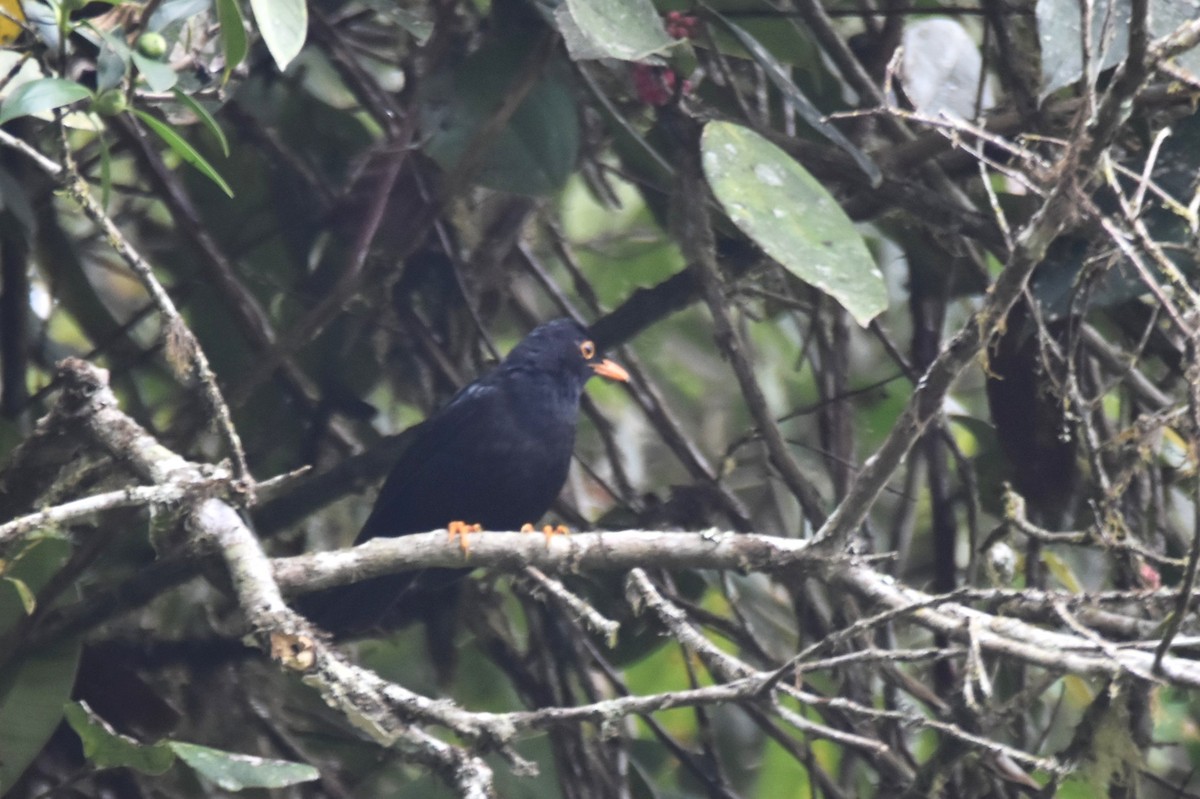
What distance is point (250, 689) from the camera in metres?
4.36

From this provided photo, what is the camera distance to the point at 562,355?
4.89 m

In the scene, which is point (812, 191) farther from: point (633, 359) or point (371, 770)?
point (371, 770)

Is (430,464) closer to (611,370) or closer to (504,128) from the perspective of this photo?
(611,370)

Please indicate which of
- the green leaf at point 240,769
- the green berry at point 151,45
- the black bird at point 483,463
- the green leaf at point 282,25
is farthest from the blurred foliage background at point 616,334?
the green leaf at point 240,769

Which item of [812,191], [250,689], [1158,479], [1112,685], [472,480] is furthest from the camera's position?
[472,480]

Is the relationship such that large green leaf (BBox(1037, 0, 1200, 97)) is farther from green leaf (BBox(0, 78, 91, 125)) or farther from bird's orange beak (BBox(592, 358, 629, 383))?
bird's orange beak (BBox(592, 358, 629, 383))

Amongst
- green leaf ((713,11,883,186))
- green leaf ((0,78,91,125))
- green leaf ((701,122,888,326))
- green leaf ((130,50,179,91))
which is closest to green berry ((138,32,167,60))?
green leaf ((130,50,179,91))

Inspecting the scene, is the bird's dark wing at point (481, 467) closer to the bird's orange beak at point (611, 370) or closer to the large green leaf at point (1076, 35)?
the bird's orange beak at point (611, 370)

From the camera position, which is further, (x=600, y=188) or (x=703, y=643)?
(x=600, y=188)

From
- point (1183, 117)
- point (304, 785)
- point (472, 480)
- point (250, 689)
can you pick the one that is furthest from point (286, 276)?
point (1183, 117)

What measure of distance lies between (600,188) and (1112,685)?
2.65 m

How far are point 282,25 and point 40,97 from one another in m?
0.44

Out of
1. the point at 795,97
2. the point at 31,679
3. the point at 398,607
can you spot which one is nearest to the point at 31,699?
the point at 31,679

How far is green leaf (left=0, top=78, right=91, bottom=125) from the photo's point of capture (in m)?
2.49
